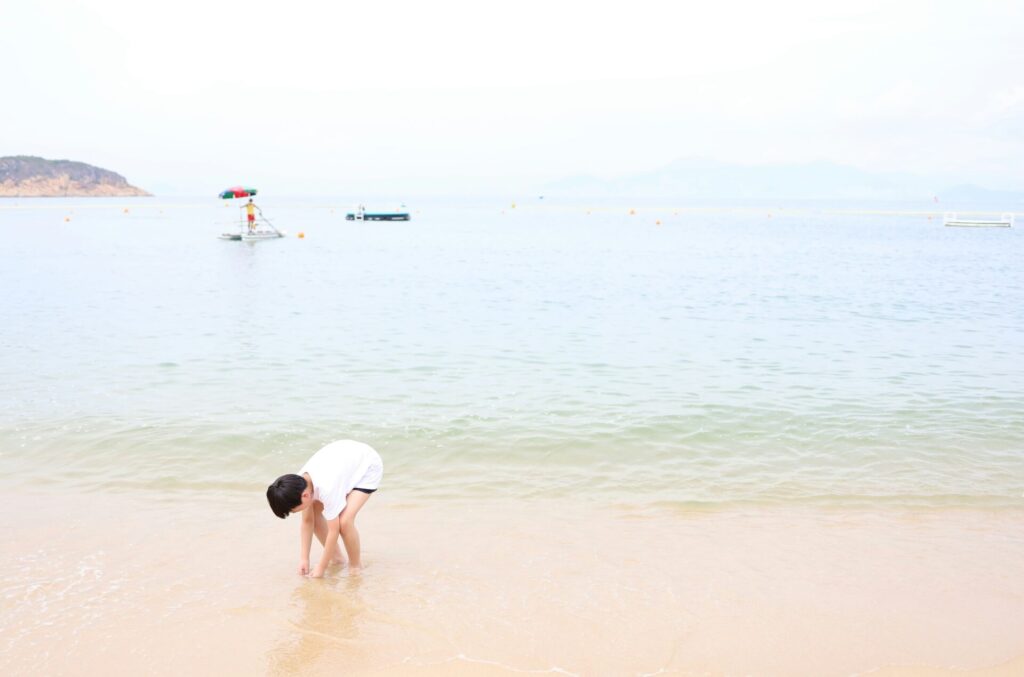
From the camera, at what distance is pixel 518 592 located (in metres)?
5.88

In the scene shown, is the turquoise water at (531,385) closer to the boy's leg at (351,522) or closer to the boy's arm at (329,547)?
the boy's leg at (351,522)

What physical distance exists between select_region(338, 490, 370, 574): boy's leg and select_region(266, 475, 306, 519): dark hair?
54 cm

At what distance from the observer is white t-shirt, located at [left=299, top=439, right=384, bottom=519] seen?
229 inches

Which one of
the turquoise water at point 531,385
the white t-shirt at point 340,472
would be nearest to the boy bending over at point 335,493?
the white t-shirt at point 340,472

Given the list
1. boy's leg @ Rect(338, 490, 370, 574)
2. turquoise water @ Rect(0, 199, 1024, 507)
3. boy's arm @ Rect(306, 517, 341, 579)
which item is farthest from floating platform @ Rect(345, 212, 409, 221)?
boy's arm @ Rect(306, 517, 341, 579)

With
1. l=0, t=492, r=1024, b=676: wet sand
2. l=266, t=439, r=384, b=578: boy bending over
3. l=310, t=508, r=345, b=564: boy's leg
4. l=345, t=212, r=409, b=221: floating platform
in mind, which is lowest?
l=0, t=492, r=1024, b=676: wet sand

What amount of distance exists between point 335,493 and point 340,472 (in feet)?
0.47

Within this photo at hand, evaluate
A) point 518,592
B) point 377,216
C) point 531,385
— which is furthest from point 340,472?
point 377,216

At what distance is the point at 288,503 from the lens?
5383mm

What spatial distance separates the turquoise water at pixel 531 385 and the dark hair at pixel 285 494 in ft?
8.94

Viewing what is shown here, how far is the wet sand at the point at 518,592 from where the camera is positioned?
499 cm

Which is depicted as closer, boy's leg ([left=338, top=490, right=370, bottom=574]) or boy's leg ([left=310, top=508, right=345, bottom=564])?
boy's leg ([left=338, top=490, right=370, bottom=574])

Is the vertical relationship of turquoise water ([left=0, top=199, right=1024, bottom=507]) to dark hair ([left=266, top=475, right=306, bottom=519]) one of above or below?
below

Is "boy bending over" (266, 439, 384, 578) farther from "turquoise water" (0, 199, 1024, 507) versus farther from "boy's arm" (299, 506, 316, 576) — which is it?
"turquoise water" (0, 199, 1024, 507)
